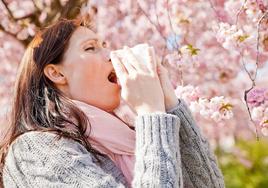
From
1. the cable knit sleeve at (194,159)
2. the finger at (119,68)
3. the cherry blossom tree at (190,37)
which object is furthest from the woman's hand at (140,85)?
the cherry blossom tree at (190,37)

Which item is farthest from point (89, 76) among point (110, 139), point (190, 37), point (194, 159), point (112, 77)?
point (190, 37)

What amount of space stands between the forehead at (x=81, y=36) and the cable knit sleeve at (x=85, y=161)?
30 cm

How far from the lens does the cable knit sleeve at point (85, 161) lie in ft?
5.22

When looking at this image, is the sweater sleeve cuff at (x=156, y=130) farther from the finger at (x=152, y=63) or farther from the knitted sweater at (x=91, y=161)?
the finger at (x=152, y=63)

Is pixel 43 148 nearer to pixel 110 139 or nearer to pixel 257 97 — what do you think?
pixel 110 139

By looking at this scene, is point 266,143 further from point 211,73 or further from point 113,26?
point 113,26

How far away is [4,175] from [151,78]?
1.50 ft

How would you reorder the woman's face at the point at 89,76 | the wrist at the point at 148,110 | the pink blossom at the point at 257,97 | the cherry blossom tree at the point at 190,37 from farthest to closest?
the cherry blossom tree at the point at 190,37, the pink blossom at the point at 257,97, the woman's face at the point at 89,76, the wrist at the point at 148,110

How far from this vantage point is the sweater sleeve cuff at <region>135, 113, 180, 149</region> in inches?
64.2

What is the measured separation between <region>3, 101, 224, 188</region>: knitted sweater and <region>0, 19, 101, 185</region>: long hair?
0.04 metres

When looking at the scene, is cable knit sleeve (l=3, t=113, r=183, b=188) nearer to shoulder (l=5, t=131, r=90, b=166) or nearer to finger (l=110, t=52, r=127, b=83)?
shoulder (l=5, t=131, r=90, b=166)

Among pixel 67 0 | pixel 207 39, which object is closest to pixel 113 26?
pixel 207 39

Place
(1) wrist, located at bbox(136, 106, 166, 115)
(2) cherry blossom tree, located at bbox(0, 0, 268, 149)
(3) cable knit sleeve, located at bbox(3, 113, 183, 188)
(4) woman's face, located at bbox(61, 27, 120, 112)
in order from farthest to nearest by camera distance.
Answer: (2) cherry blossom tree, located at bbox(0, 0, 268, 149) → (4) woman's face, located at bbox(61, 27, 120, 112) → (1) wrist, located at bbox(136, 106, 166, 115) → (3) cable knit sleeve, located at bbox(3, 113, 183, 188)

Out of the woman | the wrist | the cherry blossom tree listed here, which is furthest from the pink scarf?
the cherry blossom tree
